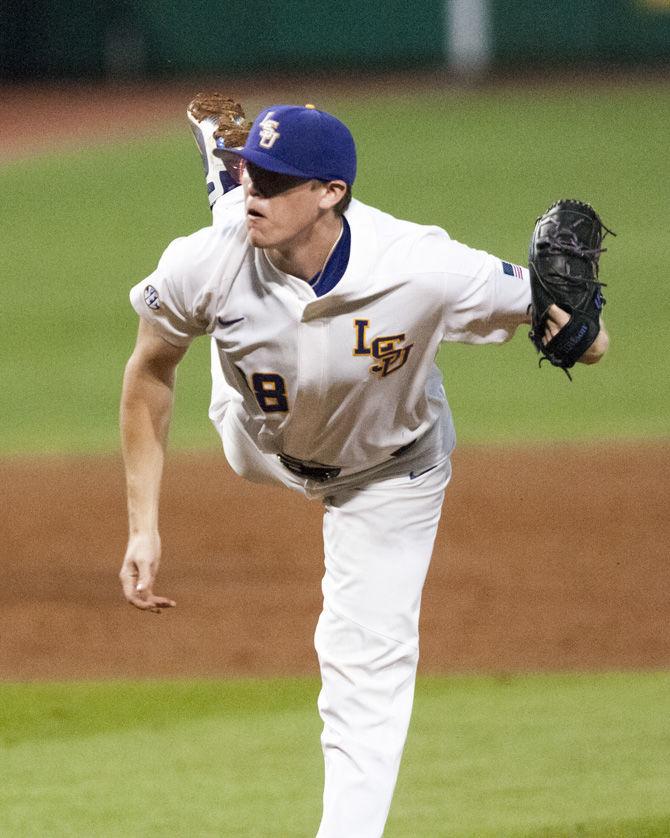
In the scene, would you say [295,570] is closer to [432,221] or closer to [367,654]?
[367,654]

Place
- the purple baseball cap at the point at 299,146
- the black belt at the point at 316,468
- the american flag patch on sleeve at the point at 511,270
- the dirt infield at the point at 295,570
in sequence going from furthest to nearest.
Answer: the dirt infield at the point at 295,570, the black belt at the point at 316,468, the american flag patch on sleeve at the point at 511,270, the purple baseball cap at the point at 299,146

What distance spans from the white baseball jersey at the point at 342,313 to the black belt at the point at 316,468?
161 mm

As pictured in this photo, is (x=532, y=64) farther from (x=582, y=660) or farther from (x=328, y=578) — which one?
(x=328, y=578)

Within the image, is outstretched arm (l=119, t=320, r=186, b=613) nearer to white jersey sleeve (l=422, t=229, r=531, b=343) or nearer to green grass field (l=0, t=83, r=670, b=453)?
white jersey sleeve (l=422, t=229, r=531, b=343)

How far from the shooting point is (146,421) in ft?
13.6

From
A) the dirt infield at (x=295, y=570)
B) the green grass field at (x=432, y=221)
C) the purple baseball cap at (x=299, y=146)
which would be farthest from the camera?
the green grass field at (x=432, y=221)

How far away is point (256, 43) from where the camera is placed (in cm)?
2409

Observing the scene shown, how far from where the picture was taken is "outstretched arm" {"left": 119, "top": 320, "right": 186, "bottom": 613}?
13.4 ft

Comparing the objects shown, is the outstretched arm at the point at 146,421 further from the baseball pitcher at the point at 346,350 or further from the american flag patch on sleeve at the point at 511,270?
the american flag patch on sleeve at the point at 511,270

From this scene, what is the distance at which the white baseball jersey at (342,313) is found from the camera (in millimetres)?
3877

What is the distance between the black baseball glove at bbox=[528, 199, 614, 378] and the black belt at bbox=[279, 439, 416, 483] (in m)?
0.57

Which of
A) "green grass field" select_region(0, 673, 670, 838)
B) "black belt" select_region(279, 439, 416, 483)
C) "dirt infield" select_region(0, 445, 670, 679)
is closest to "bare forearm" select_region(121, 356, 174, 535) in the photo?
"black belt" select_region(279, 439, 416, 483)

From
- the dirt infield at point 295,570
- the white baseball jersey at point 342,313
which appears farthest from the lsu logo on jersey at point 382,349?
the dirt infield at point 295,570

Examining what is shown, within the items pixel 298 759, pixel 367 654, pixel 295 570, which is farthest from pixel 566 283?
pixel 295 570
